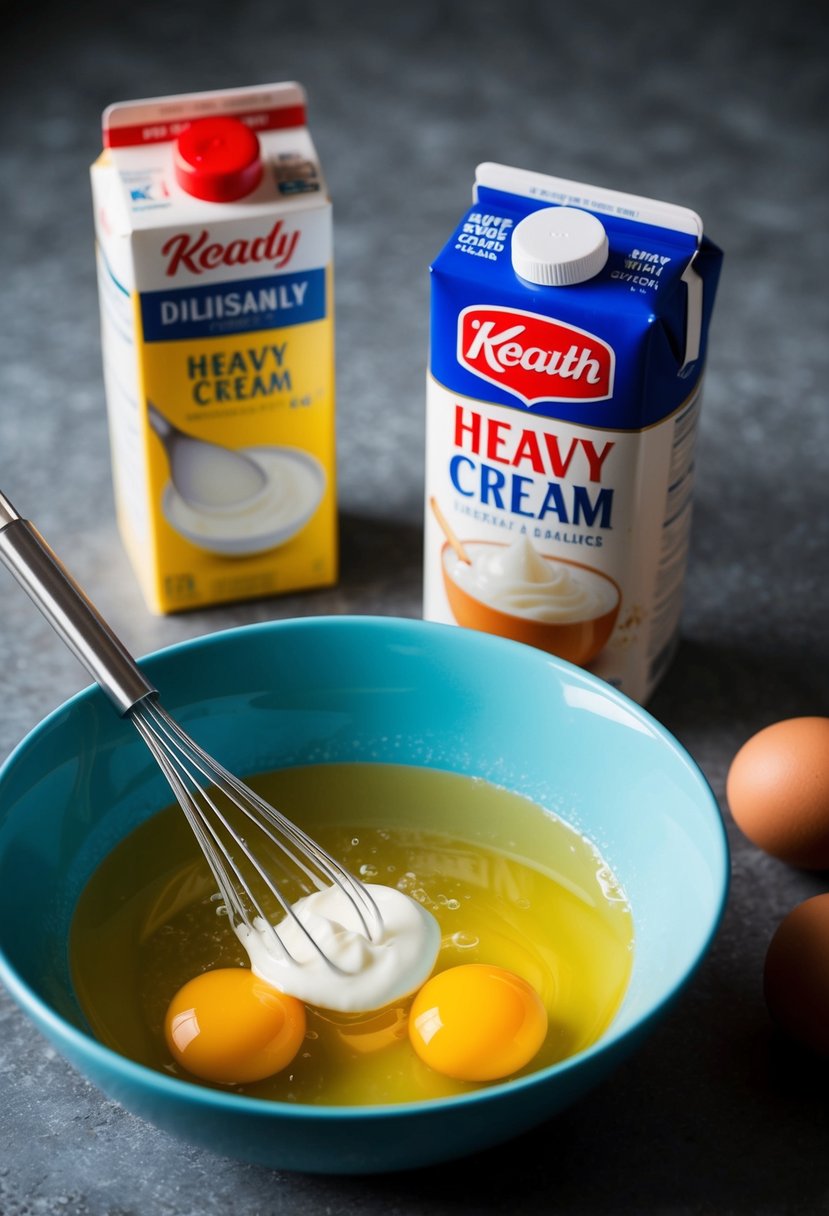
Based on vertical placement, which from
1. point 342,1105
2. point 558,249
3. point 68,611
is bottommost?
point 342,1105

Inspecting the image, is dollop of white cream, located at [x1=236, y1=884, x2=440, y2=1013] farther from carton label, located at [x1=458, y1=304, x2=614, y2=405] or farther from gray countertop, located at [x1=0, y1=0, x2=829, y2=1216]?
carton label, located at [x1=458, y1=304, x2=614, y2=405]

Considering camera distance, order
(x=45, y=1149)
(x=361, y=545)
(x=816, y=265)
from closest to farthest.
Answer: (x=45, y=1149), (x=361, y=545), (x=816, y=265)

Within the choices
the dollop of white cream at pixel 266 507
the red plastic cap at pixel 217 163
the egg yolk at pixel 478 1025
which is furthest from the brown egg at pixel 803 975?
the red plastic cap at pixel 217 163

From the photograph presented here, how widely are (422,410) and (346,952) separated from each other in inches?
30.8

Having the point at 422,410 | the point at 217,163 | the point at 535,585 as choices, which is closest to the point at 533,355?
the point at 535,585

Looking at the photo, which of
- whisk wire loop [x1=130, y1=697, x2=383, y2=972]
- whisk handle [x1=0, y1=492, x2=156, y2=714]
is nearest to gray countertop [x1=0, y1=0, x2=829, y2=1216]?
whisk wire loop [x1=130, y1=697, x2=383, y2=972]

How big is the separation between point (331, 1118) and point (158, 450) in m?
0.68

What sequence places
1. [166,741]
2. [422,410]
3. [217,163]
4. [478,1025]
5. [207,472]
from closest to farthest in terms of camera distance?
[478,1025] < [166,741] < [217,163] < [207,472] < [422,410]

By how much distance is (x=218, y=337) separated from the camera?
128 centimetres

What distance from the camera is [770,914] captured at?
3.77 feet

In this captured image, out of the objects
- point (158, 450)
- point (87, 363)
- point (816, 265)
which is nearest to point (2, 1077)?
point (158, 450)

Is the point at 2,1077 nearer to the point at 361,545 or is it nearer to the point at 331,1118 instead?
the point at 331,1118

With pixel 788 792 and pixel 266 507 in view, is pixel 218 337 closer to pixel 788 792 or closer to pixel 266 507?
pixel 266 507

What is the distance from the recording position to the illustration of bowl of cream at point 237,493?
134 cm
